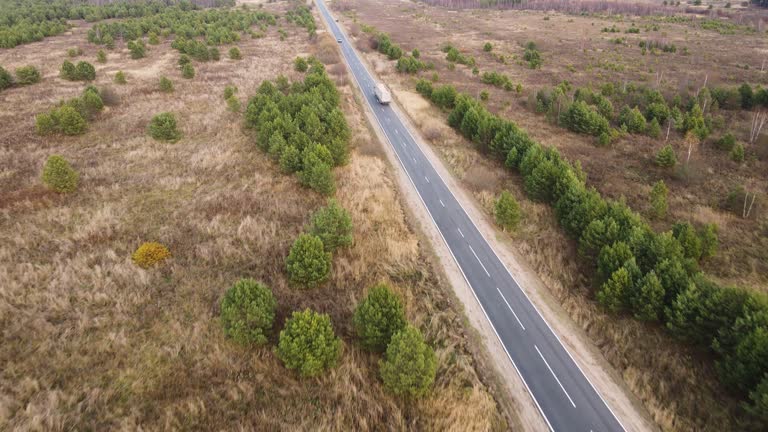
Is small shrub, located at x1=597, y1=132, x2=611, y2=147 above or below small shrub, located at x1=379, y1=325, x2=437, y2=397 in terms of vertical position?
above

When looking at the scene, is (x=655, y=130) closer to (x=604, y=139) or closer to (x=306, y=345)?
(x=604, y=139)

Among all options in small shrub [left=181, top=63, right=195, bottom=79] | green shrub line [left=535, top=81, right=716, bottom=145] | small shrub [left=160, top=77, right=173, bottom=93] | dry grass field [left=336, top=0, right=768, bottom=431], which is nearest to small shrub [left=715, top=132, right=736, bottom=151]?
dry grass field [left=336, top=0, right=768, bottom=431]

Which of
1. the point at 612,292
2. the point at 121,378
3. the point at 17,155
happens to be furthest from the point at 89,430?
the point at 17,155

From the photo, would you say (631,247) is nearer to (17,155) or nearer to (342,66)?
(17,155)

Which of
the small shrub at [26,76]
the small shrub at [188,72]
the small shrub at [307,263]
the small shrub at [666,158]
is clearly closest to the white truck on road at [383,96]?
the small shrub at [188,72]

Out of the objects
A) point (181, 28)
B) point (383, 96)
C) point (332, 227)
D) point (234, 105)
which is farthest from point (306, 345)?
point (181, 28)

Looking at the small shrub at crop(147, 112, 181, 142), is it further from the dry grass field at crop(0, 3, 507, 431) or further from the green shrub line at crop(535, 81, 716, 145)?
the green shrub line at crop(535, 81, 716, 145)
